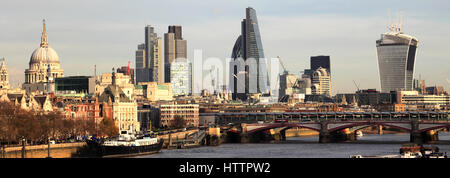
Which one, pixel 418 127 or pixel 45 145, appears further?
pixel 418 127

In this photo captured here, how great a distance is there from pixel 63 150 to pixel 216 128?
146 ft

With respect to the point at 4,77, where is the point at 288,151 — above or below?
below

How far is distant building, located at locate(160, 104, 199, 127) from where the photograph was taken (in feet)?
554

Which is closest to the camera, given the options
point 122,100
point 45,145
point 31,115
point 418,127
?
point 45,145

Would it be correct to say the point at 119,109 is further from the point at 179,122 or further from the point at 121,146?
the point at 121,146

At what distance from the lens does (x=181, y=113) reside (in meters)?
174

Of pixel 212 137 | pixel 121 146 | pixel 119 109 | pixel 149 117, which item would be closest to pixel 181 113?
pixel 149 117

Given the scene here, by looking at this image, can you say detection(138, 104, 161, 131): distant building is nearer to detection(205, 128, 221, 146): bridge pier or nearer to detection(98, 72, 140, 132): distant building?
detection(98, 72, 140, 132): distant building

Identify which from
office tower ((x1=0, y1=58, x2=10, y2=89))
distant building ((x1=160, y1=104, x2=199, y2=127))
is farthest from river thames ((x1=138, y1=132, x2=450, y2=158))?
office tower ((x1=0, y1=58, x2=10, y2=89))
